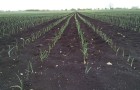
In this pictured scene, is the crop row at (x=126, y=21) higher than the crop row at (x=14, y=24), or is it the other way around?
the crop row at (x=14, y=24)

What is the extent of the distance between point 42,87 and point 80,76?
973mm

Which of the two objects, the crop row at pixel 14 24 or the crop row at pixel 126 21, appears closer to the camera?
the crop row at pixel 14 24

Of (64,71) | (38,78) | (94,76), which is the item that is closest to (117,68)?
(94,76)

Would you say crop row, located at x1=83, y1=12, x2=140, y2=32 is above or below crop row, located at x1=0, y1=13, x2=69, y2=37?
below

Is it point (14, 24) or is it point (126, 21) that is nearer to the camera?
point (14, 24)

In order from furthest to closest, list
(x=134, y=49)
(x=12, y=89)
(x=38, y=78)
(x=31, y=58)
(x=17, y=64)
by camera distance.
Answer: (x=134, y=49)
(x=31, y=58)
(x=17, y=64)
(x=38, y=78)
(x=12, y=89)

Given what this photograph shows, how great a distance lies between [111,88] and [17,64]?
8.97ft

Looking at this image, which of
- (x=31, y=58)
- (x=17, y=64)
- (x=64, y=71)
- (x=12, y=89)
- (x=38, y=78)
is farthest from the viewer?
(x=31, y=58)

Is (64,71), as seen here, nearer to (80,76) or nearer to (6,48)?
(80,76)

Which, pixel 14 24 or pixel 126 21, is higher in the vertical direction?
pixel 14 24

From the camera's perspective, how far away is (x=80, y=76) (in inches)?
208

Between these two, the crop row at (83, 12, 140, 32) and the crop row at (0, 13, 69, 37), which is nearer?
the crop row at (0, 13, 69, 37)

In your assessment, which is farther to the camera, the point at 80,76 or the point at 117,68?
the point at 117,68

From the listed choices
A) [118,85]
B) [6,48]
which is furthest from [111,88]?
[6,48]
